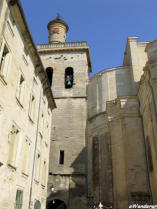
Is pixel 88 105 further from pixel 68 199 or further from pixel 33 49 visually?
pixel 33 49

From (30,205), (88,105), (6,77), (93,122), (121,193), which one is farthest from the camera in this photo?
(88,105)

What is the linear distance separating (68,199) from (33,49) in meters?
11.3

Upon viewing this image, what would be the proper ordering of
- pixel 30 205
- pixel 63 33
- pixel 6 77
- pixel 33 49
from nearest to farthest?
1. pixel 6 77
2. pixel 30 205
3. pixel 33 49
4. pixel 63 33

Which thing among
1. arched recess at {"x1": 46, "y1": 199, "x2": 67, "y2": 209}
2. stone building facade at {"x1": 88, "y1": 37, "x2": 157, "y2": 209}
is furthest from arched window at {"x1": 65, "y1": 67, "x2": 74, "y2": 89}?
arched recess at {"x1": 46, "y1": 199, "x2": 67, "y2": 209}

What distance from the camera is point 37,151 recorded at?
39.8ft

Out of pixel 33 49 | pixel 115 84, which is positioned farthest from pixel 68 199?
pixel 33 49

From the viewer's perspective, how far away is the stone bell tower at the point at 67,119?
17.9m

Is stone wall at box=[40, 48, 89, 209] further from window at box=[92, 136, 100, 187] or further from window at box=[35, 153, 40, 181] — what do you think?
window at box=[35, 153, 40, 181]

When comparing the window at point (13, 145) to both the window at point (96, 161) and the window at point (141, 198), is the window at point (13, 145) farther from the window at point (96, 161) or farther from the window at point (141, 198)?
the window at point (96, 161)

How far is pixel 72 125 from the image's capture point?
20922mm

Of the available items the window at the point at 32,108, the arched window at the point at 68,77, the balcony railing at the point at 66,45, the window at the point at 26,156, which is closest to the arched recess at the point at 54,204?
the window at the point at 26,156

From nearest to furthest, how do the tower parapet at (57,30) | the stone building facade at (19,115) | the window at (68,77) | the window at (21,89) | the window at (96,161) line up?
the stone building facade at (19,115), the window at (21,89), the window at (96,161), the window at (68,77), the tower parapet at (57,30)

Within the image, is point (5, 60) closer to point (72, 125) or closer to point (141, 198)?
point (141, 198)

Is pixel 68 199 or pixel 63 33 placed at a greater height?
pixel 63 33
